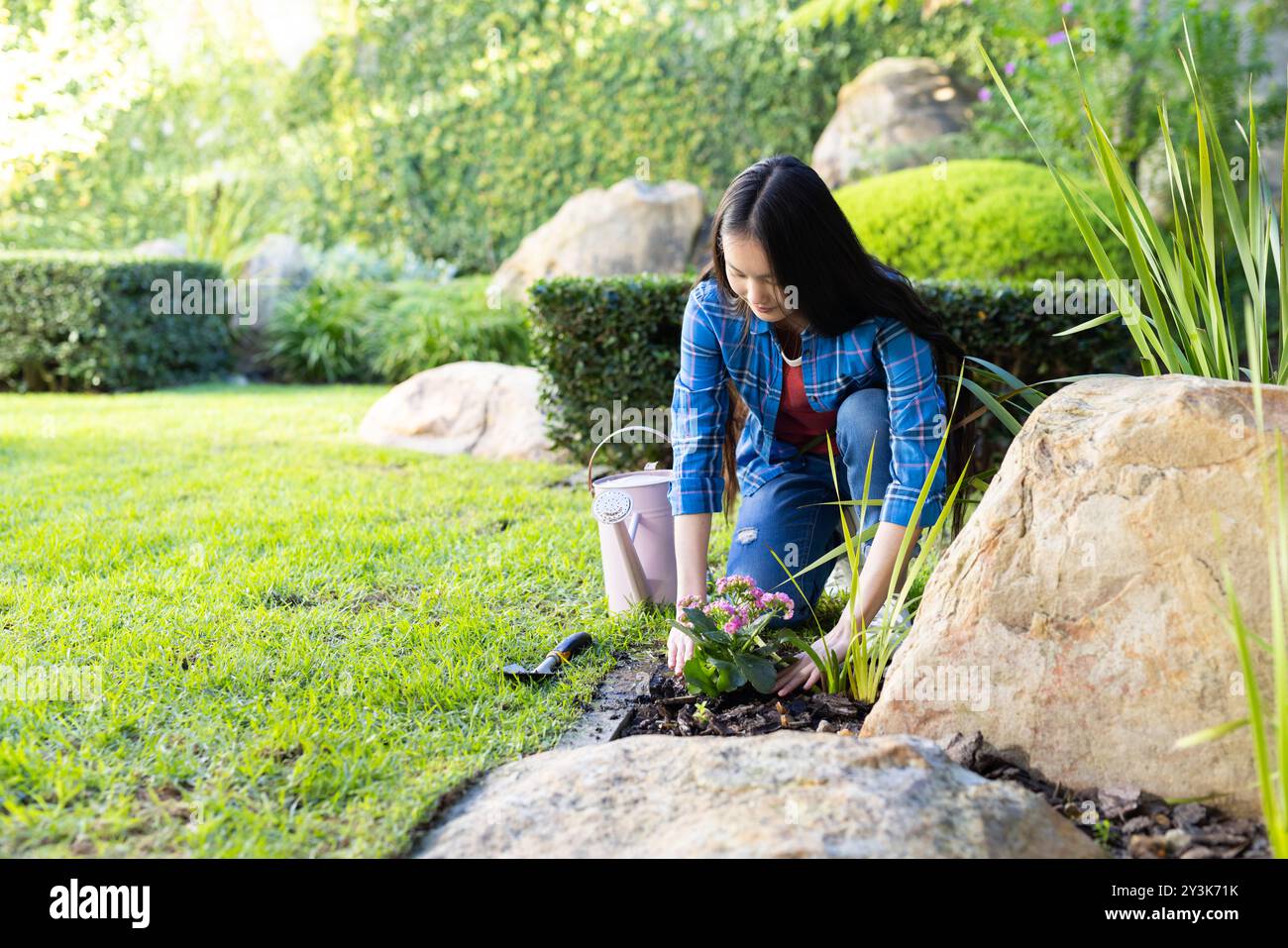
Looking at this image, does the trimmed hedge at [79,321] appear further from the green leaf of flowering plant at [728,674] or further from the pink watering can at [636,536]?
the green leaf of flowering plant at [728,674]

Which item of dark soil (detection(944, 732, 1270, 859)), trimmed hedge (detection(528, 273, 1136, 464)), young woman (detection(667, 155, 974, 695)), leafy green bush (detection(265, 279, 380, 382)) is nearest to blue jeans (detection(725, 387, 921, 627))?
young woman (detection(667, 155, 974, 695))

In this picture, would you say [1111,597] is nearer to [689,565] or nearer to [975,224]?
[689,565]

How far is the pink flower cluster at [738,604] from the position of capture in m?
2.37

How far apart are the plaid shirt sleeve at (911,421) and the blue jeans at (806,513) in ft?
0.39

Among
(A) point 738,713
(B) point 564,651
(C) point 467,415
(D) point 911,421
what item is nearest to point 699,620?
(A) point 738,713

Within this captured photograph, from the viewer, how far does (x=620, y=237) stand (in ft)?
28.2

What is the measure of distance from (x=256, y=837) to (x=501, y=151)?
10316 mm

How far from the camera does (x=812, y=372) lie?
273 cm

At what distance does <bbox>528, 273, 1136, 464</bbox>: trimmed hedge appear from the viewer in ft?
14.6

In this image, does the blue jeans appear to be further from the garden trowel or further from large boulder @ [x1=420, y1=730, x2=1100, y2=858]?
large boulder @ [x1=420, y1=730, x2=1100, y2=858]

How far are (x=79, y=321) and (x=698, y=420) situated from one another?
7.18m

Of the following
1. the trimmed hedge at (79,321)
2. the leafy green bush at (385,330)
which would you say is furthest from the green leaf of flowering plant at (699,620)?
the trimmed hedge at (79,321)

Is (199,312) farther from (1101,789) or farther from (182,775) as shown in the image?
(1101,789)

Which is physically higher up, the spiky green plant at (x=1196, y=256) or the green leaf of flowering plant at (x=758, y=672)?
the spiky green plant at (x=1196, y=256)
